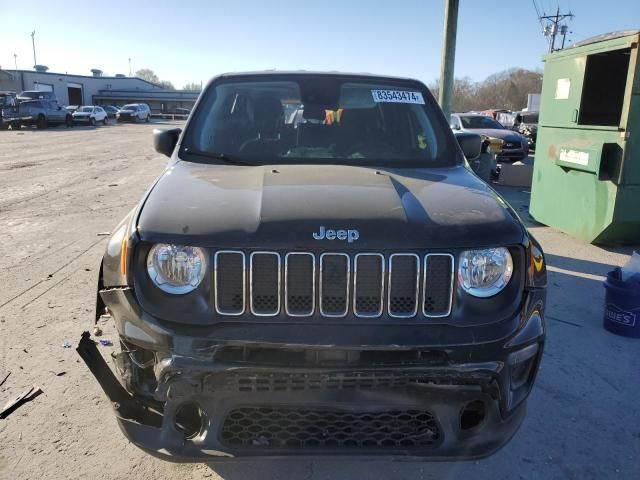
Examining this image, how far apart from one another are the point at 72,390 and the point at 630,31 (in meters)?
6.55

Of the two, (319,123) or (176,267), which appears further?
(319,123)

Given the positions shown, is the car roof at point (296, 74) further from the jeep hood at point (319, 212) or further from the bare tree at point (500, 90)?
the bare tree at point (500, 90)

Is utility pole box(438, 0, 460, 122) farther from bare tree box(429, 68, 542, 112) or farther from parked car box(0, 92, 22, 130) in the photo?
bare tree box(429, 68, 542, 112)

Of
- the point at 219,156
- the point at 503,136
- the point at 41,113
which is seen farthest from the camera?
the point at 41,113

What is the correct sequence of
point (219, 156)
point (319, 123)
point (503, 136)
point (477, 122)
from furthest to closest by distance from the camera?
point (477, 122)
point (503, 136)
point (319, 123)
point (219, 156)

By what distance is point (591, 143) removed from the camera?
669cm

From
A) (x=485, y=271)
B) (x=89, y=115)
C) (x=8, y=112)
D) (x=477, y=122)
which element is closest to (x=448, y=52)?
(x=485, y=271)

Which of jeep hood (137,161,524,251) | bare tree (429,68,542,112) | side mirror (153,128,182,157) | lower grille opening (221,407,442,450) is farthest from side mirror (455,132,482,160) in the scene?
bare tree (429,68,542,112)

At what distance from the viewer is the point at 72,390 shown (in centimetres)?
343

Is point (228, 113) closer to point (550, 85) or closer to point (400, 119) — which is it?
point (400, 119)

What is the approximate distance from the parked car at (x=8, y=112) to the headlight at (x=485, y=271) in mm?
36428

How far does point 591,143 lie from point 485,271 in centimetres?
521

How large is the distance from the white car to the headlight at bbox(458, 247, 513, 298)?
4290cm

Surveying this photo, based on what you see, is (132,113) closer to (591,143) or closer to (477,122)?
(477,122)
